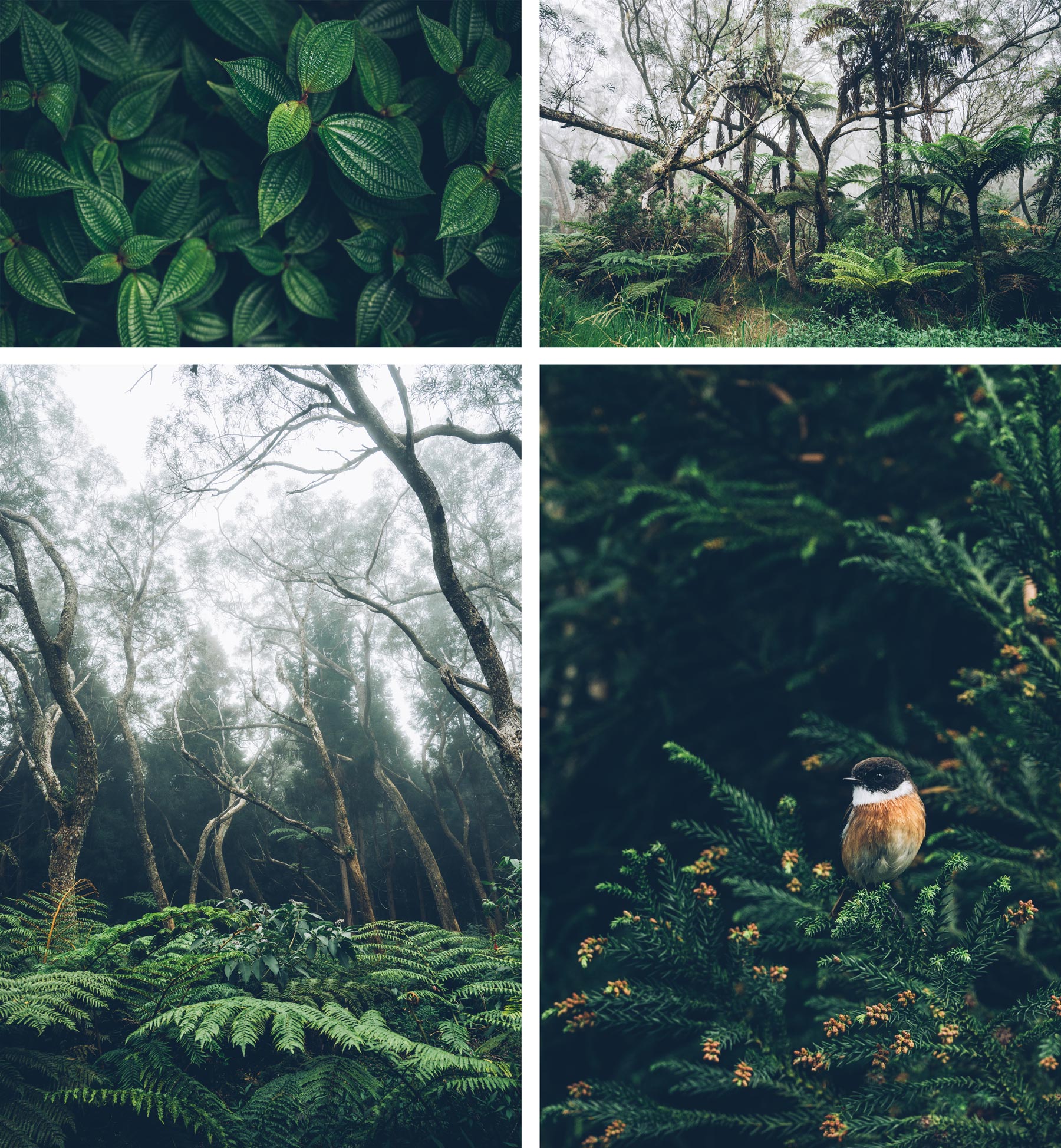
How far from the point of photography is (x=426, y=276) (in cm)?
117

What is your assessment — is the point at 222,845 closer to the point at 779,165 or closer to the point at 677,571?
the point at 677,571

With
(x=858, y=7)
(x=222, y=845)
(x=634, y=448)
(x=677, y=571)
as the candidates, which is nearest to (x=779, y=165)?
(x=858, y=7)

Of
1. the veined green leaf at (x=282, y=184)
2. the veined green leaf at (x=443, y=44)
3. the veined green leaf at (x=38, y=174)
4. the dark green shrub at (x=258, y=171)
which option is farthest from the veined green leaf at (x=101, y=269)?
the veined green leaf at (x=443, y=44)

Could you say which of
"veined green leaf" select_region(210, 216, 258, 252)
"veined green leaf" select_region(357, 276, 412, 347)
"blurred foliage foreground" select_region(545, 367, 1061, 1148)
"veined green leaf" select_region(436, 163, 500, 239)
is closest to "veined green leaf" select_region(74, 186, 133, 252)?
"veined green leaf" select_region(210, 216, 258, 252)

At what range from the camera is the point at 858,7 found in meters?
1.06

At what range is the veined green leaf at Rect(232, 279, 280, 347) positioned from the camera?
117cm

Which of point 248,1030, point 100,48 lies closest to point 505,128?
point 100,48

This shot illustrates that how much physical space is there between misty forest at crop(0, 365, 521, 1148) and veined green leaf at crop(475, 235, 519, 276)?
15 cm

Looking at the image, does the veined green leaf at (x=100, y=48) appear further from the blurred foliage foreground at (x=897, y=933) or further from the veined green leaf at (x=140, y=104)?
the blurred foliage foreground at (x=897, y=933)

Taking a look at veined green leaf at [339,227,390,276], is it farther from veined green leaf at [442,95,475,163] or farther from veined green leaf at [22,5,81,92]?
veined green leaf at [22,5,81,92]

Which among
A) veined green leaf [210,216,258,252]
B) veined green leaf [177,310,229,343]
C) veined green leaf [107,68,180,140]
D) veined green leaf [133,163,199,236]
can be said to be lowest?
veined green leaf [177,310,229,343]

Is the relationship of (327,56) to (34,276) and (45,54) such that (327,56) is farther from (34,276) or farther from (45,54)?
(34,276)

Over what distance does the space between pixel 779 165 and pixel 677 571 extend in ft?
2.01

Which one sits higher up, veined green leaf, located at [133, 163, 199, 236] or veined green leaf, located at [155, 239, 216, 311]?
veined green leaf, located at [133, 163, 199, 236]
